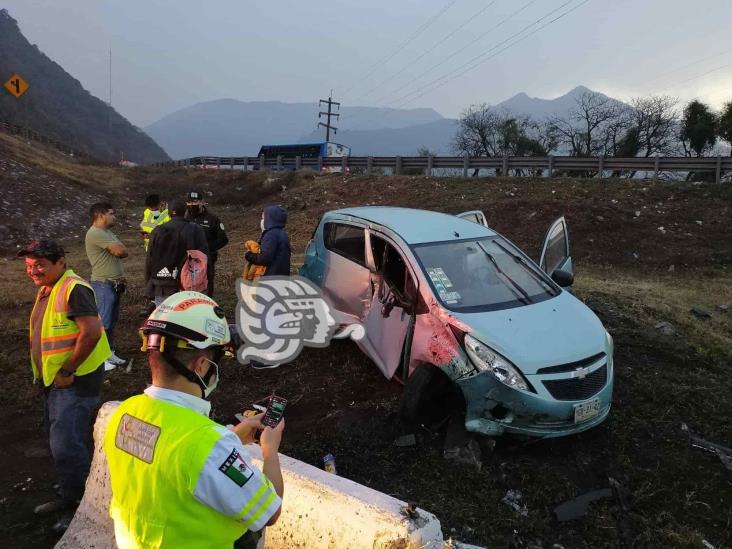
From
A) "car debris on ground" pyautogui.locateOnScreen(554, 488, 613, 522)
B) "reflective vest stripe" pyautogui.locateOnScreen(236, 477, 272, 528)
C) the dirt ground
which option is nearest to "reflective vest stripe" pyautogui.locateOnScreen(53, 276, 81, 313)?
the dirt ground

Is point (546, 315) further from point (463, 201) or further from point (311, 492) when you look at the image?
point (463, 201)

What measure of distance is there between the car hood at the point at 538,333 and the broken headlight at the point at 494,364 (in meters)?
0.04

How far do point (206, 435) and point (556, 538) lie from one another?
2.56m

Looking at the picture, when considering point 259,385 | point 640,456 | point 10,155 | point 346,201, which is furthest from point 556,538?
point 10,155

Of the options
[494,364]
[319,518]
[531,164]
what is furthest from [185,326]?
[531,164]

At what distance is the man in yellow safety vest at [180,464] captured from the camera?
1.44 metres

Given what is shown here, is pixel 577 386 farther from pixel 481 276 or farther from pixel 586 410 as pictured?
pixel 481 276

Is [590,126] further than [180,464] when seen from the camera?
Yes

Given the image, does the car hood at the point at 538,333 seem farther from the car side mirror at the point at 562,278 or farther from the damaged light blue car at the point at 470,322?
the car side mirror at the point at 562,278

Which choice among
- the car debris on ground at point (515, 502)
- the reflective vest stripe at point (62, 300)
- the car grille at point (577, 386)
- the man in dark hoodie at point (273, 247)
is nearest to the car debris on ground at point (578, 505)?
the car debris on ground at point (515, 502)

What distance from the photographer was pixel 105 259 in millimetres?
5113

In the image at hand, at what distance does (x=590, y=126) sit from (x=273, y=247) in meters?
34.6

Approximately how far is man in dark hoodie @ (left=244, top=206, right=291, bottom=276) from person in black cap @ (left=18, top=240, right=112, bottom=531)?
2.41 m

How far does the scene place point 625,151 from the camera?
98.9ft
